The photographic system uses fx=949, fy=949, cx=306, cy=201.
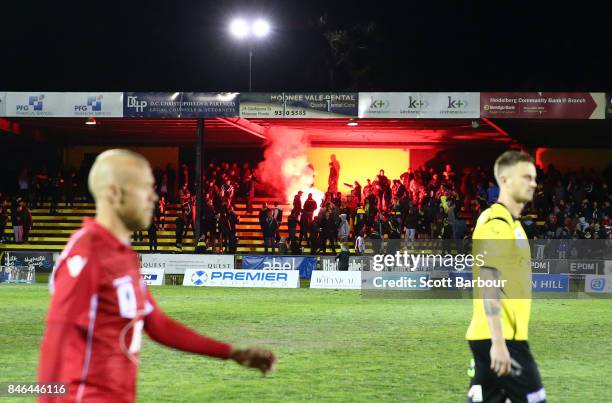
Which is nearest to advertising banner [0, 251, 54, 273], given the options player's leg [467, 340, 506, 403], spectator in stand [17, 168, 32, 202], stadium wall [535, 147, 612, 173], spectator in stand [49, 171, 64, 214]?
spectator in stand [49, 171, 64, 214]

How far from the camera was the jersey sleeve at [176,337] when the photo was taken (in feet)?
13.1

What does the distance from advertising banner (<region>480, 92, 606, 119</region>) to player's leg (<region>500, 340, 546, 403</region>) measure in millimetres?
25444

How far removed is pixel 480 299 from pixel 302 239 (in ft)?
91.8

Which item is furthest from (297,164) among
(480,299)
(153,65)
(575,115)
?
(480,299)

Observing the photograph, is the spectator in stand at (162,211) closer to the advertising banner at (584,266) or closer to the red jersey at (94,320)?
the advertising banner at (584,266)

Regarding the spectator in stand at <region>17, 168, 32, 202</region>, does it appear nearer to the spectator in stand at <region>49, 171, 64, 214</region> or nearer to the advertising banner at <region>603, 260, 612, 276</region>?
the spectator in stand at <region>49, 171, 64, 214</region>

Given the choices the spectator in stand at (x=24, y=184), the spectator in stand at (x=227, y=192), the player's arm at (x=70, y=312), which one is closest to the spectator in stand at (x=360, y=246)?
the spectator in stand at (x=227, y=192)

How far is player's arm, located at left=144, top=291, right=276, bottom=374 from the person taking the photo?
13.2 feet

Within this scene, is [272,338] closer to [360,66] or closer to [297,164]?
[297,164]

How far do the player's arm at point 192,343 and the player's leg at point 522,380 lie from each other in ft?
6.67

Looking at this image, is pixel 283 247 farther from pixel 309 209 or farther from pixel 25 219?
pixel 25 219

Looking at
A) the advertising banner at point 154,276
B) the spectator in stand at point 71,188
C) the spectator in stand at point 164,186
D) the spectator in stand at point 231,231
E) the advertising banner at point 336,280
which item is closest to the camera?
the advertising banner at point 336,280

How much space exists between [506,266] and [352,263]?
2255cm

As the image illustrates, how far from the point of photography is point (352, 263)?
28.3 meters
